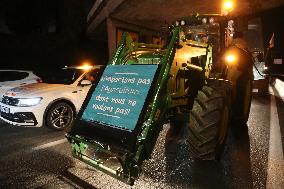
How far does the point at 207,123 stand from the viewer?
15.2ft

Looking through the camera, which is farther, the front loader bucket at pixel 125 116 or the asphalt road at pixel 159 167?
the asphalt road at pixel 159 167

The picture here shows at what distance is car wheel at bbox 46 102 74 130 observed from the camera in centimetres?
750

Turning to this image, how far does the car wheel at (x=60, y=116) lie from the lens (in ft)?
24.6

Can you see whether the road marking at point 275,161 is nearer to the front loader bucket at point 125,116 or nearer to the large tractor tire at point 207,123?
the large tractor tire at point 207,123

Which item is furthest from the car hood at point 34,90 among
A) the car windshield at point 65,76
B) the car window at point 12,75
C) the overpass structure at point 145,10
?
the overpass structure at point 145,10

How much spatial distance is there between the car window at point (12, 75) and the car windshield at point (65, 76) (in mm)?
2498

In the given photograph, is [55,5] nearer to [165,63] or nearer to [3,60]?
[3,60]

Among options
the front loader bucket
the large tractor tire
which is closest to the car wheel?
the front loader bucket

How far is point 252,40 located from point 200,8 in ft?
150

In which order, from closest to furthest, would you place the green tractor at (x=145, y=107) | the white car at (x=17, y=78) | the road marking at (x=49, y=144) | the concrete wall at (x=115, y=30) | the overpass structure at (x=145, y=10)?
1. the green tractor at (x=145, y=107)
2. the road marking at (x=49, y=144)
3. the white car at (x=17, y=78)
4. the overpass structure at (x=145, y=10)
5. the concrete wall at (x=115, y=30)

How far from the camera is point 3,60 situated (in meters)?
18.6

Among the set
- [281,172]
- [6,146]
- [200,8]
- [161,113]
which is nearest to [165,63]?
[161,113]

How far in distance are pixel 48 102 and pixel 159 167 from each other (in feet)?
12.4

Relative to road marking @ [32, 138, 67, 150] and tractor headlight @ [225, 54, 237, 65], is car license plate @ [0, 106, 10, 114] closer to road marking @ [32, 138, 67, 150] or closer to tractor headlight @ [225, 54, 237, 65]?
road marking @ [32, 138, 67, 150]
